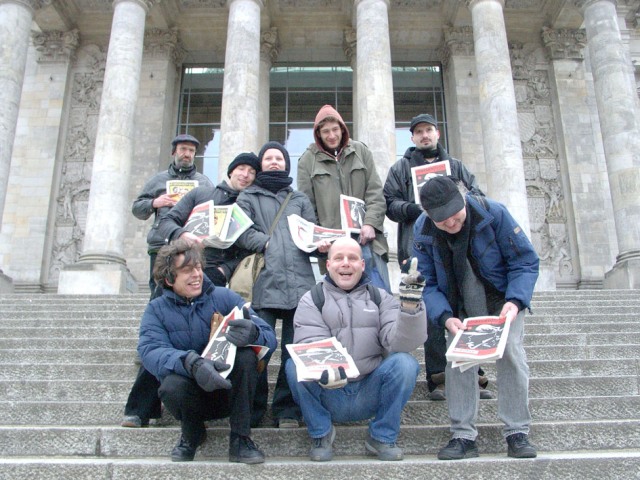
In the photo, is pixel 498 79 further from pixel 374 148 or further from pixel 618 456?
pixel 618 456

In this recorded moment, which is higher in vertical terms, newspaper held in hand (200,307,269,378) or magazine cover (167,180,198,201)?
magazine cover (167,180,198,201)

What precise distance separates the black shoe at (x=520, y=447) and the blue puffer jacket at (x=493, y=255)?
2.82 feet

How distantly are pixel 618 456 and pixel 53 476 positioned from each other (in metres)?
3.52

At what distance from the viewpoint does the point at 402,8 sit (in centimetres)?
1942

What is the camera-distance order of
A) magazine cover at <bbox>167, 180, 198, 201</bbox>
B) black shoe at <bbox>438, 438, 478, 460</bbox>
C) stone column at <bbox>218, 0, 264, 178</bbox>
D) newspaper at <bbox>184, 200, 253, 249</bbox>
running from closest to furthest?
1. black shoe at <bbox>438, 438, 478, 460</bbox>
2. newspaper at <bbox>184, 200, 253, 249</bbox>
3. magazine cover at <bbox>167, 180, 198, 201</bbox>
4. stone column at <bbox>218, 0, 264, 178</bbox>

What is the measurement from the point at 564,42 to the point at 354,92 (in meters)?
7.36

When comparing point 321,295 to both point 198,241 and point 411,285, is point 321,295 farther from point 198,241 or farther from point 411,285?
point 198,241

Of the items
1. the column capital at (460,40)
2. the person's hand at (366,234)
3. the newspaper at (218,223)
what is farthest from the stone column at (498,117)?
the newspaper at (218,223)

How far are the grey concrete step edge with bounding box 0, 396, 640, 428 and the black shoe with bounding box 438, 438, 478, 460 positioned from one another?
0.89 m

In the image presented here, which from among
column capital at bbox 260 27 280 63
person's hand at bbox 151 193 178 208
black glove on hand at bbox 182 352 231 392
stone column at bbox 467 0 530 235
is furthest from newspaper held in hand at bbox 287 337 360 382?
column capital at bbox 260 27 280 63

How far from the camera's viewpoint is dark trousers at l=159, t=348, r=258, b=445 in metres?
3.86

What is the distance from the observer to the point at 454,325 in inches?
158

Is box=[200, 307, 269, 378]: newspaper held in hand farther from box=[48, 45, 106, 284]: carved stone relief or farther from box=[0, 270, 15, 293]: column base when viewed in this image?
box=[48, 45, 106, 284]: carved stone relief

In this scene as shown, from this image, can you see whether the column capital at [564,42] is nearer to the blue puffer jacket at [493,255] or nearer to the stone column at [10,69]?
the stone column at [10,69]
